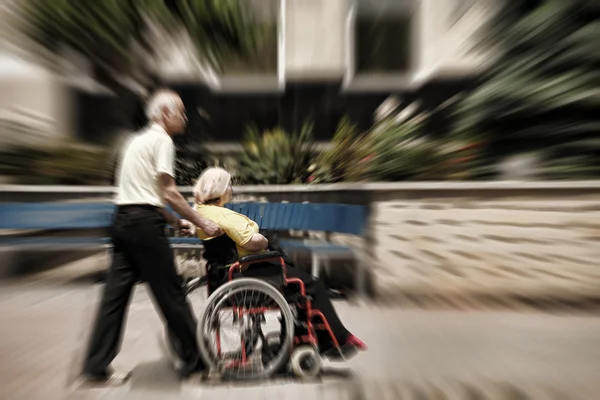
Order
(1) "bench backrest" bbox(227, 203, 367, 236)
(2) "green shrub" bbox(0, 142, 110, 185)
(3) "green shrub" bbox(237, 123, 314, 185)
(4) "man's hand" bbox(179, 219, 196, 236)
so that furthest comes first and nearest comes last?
1. (3) "green shrub" bbox(237, 123, 314, 185)
2. (2) "green shrub" bbox(0, 142, 110, 185)
3. (1) "bench backrest" bbox(227, 203, 367, 236)
4. (4) "man's hand" bbox(179, 219, 196, 236)

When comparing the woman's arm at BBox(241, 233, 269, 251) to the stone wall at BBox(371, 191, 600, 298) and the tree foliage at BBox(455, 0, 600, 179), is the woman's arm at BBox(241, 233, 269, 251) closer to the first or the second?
the stone wall at BBox(371, 191, 600, 298)

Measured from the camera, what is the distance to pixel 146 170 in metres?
3.09

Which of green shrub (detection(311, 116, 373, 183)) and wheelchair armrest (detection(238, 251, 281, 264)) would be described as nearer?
wheelchair armrest (detection(238, 251, 281, 264))

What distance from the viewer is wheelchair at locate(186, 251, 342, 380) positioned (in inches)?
120

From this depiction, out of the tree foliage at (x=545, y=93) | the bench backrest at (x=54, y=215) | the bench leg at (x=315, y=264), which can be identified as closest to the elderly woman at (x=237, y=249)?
the bench leg at (x=315, y=264)

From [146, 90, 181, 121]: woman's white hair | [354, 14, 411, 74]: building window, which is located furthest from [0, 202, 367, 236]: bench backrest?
[354, 14, 411, 74]: building window

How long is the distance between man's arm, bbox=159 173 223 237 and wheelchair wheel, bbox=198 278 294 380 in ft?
1.16

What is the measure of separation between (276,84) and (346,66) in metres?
1.70

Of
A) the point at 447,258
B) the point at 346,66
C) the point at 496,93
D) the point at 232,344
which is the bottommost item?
the point at 232,344

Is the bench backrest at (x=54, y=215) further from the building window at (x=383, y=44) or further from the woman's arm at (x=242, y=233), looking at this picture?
the building window at (x=383, y=44)

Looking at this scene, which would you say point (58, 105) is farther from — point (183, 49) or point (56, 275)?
point (56, 275)

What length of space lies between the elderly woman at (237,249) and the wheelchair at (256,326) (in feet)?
0.14

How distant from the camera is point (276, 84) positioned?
11.5 meters

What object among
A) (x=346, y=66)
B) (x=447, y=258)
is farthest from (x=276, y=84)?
(x=447, y=258)
